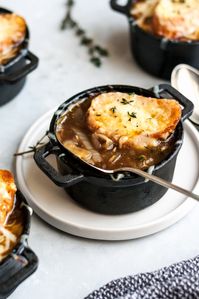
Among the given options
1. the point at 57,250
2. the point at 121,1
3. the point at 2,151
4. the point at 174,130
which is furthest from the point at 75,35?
the point at 57,250

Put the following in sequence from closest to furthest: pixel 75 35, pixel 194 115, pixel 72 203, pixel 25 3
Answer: pixel 72 203, pixel 194 115, pixel 75 35, pixel 25 3

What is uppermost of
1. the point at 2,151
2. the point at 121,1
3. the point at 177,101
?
the point at 177,101

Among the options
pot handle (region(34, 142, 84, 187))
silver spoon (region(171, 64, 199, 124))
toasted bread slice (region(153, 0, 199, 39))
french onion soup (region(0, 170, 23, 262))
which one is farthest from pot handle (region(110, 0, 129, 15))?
french onion soup (region(0, 170, 23, 262))

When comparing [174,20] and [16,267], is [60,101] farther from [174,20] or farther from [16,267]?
[16,267]

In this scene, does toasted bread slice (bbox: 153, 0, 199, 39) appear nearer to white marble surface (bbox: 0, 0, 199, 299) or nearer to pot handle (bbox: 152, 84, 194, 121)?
white marble surface (bbox: 0, 0, 199, 299)

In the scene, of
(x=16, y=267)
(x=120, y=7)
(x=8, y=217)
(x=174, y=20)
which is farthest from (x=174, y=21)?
(x=16, y=267)

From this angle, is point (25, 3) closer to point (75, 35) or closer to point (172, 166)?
point (75, 35)

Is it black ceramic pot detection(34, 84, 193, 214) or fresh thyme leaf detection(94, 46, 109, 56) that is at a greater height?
black ceramic pot detection(34, 84, 193, 214)
